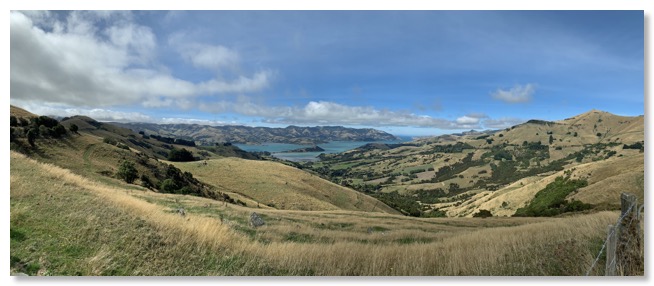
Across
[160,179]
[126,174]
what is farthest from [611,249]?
[160,179]

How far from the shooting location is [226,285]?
7.14m

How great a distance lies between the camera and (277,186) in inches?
2788

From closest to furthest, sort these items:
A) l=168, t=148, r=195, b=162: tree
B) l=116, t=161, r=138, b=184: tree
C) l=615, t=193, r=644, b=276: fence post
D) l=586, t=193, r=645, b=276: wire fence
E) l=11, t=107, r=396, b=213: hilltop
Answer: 1. l=586, t=193, r=645, b=276: wire fence
2. l=615, t=193, r=644, b=276: fence post
3. l=116, t=161, r=138, b=184: tree
4. l=11, t=107, r=396, b=213: hilltop
5. l=168, t=148, r=195, b=162: tree

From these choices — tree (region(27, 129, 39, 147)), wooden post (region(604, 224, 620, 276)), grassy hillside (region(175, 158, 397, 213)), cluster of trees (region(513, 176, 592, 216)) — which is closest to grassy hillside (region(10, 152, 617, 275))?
wooden post (region(604, 224, 620, 276))

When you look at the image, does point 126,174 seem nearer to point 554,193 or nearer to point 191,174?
point 191,174

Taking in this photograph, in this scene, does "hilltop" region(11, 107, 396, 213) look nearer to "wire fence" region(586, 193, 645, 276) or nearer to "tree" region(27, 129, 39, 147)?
"tree" region(27, 129, 39, 147)

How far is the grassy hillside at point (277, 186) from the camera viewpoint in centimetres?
6456

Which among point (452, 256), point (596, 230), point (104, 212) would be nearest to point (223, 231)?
point (104, 212)

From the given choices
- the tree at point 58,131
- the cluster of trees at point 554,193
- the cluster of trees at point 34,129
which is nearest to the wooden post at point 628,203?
the cluster of trees at point 554,193

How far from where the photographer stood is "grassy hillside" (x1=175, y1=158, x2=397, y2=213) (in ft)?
212

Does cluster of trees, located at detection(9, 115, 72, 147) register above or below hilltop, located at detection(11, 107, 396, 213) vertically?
above

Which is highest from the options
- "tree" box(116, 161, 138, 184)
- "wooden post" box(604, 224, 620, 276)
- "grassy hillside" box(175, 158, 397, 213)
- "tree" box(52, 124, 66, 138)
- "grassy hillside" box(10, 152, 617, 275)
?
"tree" box(52, 124, 66, 138)

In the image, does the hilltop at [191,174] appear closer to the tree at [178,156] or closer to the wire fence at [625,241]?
the tree at [178,156]
